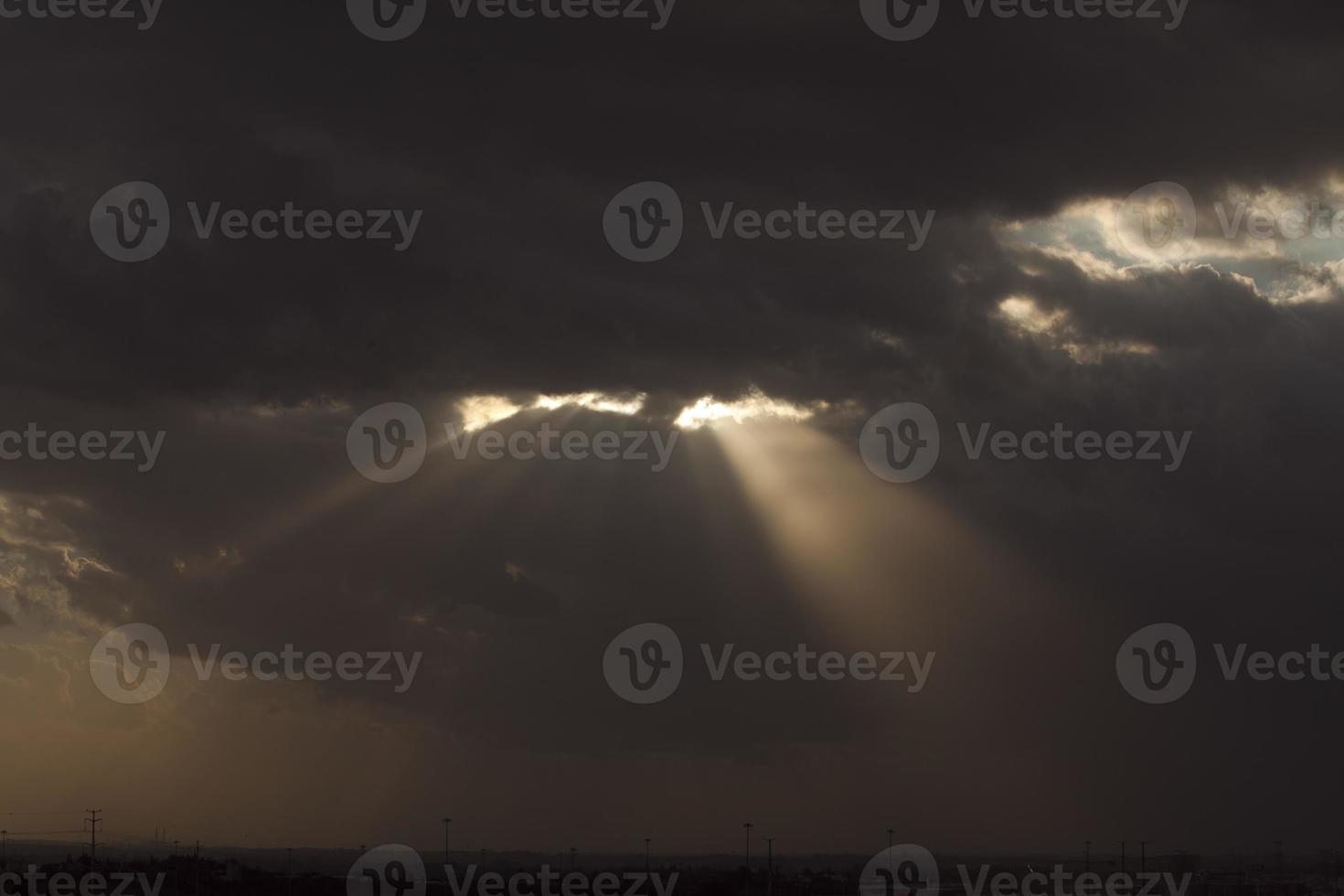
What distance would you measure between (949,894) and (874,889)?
61.7 feet

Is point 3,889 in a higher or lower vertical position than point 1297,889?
lower

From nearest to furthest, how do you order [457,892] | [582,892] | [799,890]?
[457,892] < [582,892] < [799,890]

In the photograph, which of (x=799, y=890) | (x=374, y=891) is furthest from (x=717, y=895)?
(x=374, y=891)

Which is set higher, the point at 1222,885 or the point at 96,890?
the point at 1222,885

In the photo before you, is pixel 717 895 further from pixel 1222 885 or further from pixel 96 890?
pixel 96 890

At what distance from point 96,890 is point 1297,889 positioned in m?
146

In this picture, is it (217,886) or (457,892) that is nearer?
(457,892)

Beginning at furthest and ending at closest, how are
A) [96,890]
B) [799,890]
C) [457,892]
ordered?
[799,890], [457,892], [96,890]

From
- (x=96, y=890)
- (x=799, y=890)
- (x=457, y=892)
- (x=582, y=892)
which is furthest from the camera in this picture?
(x=799, y=890)

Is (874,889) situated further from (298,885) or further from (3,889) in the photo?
(3,889)

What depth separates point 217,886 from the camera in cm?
A: 19500

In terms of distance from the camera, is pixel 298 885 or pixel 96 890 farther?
pixel 298 885

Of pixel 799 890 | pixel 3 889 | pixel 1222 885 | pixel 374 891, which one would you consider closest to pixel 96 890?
pixel 3 889

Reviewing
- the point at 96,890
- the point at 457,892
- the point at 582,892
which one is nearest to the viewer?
the point at 96,890
